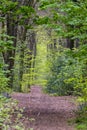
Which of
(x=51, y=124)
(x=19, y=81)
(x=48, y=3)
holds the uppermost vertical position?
(x=48, y=3)

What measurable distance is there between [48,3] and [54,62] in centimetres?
1416

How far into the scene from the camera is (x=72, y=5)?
9.40 m

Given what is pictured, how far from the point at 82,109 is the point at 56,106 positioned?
3.50 m

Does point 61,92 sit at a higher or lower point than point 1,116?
lower

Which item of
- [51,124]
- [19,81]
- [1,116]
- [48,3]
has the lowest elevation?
[19,81]

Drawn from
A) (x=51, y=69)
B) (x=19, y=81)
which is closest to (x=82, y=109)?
(x=51, y=69)

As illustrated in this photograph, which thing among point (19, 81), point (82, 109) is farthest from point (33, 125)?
point (19, 81)

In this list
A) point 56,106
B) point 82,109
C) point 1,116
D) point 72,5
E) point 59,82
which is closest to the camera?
point 1,116

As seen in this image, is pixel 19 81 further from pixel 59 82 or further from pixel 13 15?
pixel 13 15

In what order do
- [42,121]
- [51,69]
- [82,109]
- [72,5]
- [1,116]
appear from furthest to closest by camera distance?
[51,69]
[82,109]
[42,121]
[72,5]
[1,116]

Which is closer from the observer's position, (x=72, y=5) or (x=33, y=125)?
(x=72, y=5)

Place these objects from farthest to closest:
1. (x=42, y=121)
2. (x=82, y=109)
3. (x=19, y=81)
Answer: (x=19, y=81)
(x=82, y=109)
(x=42, y=121)

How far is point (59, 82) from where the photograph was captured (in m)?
22.8

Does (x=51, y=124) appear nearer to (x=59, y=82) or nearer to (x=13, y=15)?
(x=13, y=15)
